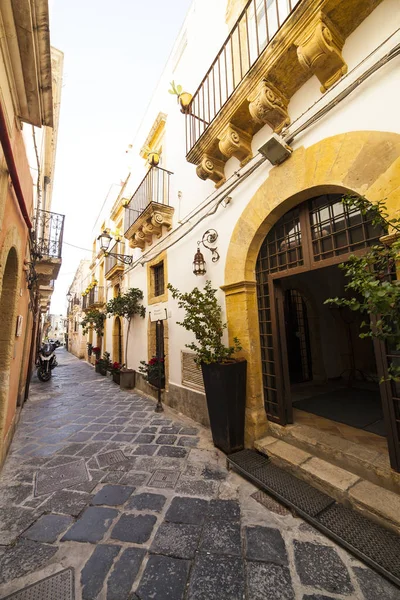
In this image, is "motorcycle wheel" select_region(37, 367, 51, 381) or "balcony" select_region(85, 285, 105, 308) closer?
"motorcycle wheel" select_region(37, 367, 51, 381)

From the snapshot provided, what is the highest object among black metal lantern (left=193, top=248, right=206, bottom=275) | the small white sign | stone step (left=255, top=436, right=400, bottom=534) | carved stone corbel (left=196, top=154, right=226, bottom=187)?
carved stone corbel (left=196, top=154, right=226, bottom=187)

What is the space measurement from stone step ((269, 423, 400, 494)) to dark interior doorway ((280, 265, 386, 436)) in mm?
2426

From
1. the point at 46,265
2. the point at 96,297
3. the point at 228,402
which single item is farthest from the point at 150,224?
the point at 96,297

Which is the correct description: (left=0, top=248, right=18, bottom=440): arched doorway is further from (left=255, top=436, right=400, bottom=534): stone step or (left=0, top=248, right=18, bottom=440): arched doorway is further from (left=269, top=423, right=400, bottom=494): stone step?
(left=269, top=423, right=400, bottom=494): stone step

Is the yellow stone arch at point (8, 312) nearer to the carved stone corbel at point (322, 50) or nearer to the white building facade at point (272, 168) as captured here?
the white building facade at point (272, 168)

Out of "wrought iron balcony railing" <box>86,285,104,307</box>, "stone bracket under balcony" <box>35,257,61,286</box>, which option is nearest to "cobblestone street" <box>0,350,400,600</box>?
"stone bracket under balcony" <box>35,257,61,286</box>

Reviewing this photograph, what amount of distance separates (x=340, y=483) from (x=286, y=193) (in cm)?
312

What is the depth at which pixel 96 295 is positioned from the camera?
43.3 ft

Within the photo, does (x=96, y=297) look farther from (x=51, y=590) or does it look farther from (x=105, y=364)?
(x=51, y=590)

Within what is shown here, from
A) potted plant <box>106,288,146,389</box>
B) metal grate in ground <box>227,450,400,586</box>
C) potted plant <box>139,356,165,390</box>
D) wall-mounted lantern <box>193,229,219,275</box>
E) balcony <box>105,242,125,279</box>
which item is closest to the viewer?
metal grate in ground <box>227,450,400,586</box>

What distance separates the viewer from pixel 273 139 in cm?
289

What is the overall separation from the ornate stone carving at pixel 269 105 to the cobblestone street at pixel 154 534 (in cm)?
425

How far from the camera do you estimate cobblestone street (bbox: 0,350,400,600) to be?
1.54m

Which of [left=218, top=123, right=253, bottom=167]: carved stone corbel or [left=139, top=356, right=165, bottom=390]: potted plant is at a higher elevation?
[left=218, top=123, right=253, bottom=167]: carved stone corbel
